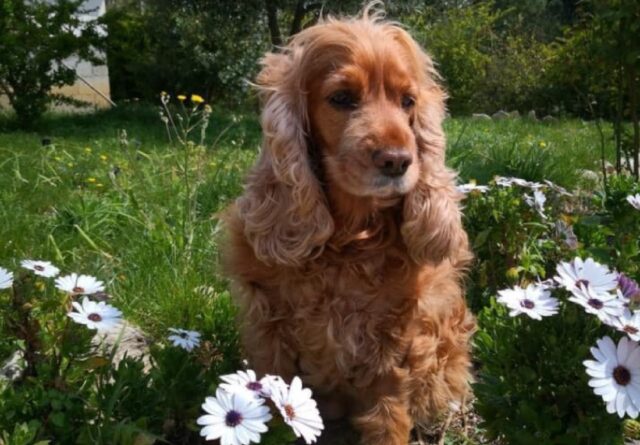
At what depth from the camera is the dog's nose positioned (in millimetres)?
1990

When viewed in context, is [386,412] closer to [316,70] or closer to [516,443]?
[516,443]

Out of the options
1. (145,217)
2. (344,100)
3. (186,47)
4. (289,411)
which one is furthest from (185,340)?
(186,47)

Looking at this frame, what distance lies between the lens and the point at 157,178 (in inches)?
179

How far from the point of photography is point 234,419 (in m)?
1.41

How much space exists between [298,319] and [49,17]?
24.9 ft

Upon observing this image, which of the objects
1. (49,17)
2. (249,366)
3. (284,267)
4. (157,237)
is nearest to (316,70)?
(284,267)

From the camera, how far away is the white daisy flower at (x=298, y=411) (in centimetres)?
145

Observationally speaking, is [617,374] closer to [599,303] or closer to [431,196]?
[599,303]

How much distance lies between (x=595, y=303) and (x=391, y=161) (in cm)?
67

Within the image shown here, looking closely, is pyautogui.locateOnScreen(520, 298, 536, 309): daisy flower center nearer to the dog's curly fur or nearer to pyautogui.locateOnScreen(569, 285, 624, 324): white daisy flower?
pyautogui.locateOnScreen(569, 285, 624, 324): white daisy flower

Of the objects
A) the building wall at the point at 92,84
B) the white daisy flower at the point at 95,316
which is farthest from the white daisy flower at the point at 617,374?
the building wall at the point at 92,84

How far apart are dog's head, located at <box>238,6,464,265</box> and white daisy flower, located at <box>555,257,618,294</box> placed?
1.73ft

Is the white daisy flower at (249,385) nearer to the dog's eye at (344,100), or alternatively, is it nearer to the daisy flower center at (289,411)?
the daisy flower center at (289,411)

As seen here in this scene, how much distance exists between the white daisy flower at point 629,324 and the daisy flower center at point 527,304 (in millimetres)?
192
